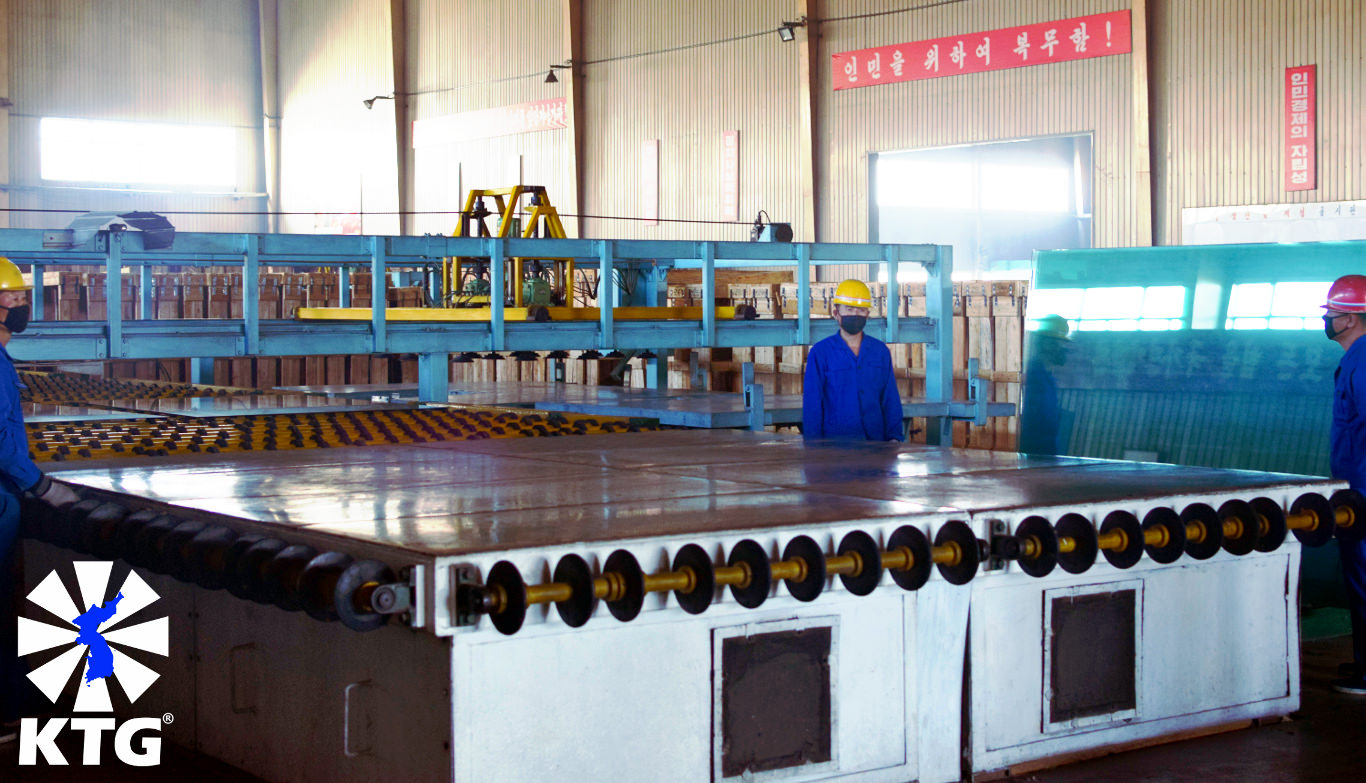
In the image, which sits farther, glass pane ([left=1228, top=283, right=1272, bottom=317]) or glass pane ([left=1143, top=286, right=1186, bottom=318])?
glass pane ([left=1143, top=286, right=1186, bottom=318])

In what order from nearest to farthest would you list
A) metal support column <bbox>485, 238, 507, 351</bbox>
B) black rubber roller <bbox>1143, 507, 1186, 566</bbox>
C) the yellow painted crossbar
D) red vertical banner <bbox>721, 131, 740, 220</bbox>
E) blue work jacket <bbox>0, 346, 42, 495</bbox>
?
black rubber roller <bbox>1143, 507, 1186, 566</bbox>
blue work jacket <bbox>0, 346, 42, 495</bbox>
metal support column <bbox>485, 238, 507, 351</bbox>
the yellow painted crossbar
red vertical banner <bbox>721, 131, 740, 220</bbox>

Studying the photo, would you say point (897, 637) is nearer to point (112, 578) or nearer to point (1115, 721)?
point (1115, 721)

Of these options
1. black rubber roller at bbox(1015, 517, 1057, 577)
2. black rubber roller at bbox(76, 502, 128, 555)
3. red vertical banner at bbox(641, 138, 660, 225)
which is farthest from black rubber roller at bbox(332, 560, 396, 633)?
red vertical banner at bbox(641, 138, 660, 225)

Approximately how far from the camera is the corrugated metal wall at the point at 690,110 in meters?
20.5

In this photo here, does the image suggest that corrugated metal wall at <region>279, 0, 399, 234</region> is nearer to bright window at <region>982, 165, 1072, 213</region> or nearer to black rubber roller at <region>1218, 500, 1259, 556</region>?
bright window at <region>982, 165, 1072, 213</region>

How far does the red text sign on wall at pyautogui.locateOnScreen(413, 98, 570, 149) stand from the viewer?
24.0m

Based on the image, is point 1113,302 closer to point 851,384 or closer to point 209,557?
point 851,384

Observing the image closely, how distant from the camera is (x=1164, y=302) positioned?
7082mm

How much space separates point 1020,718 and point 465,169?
75.4 feet

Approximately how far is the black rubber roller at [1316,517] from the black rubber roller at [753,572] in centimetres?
193

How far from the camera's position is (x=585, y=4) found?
2339cm

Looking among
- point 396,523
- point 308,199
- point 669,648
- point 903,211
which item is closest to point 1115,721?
point 669,648

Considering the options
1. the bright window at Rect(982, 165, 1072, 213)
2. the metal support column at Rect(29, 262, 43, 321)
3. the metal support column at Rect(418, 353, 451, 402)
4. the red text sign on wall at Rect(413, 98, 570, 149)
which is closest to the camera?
the metal support column at Rect(418, 353, 451, 402)

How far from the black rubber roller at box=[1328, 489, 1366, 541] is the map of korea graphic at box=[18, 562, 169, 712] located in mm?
3725
